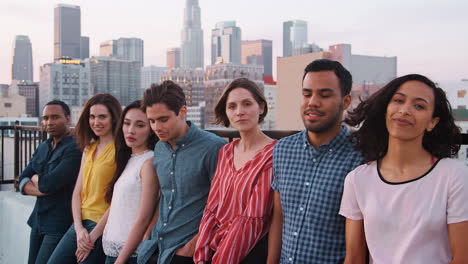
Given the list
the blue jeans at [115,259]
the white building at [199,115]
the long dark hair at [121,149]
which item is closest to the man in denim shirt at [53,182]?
the long dark hair at [121,149]

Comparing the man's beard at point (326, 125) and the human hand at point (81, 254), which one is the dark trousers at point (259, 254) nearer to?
the man's beard at point (326, 125)

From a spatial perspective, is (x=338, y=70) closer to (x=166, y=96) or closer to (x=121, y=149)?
(x=166, y=96)

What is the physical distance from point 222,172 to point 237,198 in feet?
0.62

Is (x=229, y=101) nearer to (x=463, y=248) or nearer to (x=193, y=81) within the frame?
(x=463, y=248)

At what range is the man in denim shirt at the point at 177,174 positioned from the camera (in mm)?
2629

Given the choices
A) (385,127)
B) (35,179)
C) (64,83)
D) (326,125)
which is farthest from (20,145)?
(64,83)

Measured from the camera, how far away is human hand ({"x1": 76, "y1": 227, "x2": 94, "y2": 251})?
3092mm

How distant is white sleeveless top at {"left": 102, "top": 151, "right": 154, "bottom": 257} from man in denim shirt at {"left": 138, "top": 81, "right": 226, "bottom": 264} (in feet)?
0.64

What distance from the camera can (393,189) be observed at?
175 centimetres

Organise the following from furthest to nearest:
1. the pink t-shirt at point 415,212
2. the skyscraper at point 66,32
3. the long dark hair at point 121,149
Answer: the skyscraper at point 66,32
the long dark hair at point 121,149
the pink t-shirt at point 415,212

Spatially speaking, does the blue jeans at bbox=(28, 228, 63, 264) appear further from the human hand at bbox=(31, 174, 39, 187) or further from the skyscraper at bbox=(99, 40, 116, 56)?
the skyscraper at bbox=(99, 40, 116, 56)

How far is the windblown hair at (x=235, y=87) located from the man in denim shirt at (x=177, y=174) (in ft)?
0.55

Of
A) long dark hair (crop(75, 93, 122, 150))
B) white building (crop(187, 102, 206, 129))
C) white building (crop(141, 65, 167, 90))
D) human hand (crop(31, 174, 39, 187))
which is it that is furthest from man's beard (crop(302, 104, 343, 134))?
white building (crop(141, 65, 167, 90))

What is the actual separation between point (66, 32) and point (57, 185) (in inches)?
7355
